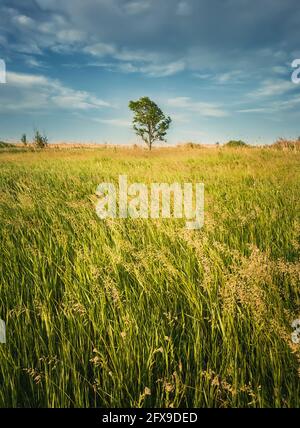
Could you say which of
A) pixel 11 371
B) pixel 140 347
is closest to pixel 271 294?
pixel 140 347

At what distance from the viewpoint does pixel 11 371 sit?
4.48 feet

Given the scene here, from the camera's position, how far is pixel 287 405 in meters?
1.18

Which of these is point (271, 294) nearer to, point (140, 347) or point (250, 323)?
point (250, 323)

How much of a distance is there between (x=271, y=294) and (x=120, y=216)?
2.19m

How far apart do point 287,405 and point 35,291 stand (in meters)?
1.56
